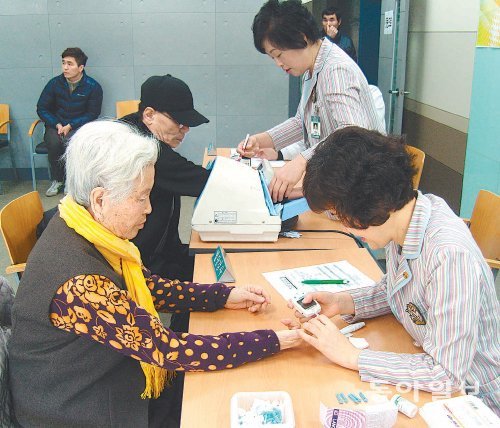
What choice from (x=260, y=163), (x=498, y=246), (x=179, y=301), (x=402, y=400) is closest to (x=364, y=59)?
(x=260, y=163)

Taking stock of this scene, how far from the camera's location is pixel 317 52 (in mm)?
2217

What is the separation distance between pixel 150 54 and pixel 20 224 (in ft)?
12.6

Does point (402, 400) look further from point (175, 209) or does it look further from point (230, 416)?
point (175, 209)

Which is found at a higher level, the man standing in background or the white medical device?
the man standing in background

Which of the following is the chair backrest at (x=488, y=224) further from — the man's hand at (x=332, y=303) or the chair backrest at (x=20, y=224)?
the chair backrest at (x=20, y=224)

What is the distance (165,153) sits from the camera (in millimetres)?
2084

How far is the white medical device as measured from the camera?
80.4 inches

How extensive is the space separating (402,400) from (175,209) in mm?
1419

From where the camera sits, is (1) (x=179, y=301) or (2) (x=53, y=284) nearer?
(2) (x=53, y=284)

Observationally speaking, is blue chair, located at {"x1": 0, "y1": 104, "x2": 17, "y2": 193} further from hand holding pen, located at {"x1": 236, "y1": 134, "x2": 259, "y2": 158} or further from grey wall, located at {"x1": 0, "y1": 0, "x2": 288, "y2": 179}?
hand holding pen, located at {"x1": 236, "y1": 134, "x2": 259, "y2": 158}

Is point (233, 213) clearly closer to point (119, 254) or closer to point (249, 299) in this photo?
point (249, 299)

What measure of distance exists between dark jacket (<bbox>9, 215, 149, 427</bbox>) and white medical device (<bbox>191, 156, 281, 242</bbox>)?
797 mm

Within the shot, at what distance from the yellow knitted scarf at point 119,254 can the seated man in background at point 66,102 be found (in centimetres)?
419

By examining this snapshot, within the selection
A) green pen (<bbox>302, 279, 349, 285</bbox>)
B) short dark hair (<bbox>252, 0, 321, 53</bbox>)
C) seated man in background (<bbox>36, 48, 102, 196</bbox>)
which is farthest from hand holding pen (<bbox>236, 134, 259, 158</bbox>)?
seated man in background (<bbox>36, 48, 102, 196</bbox>)
